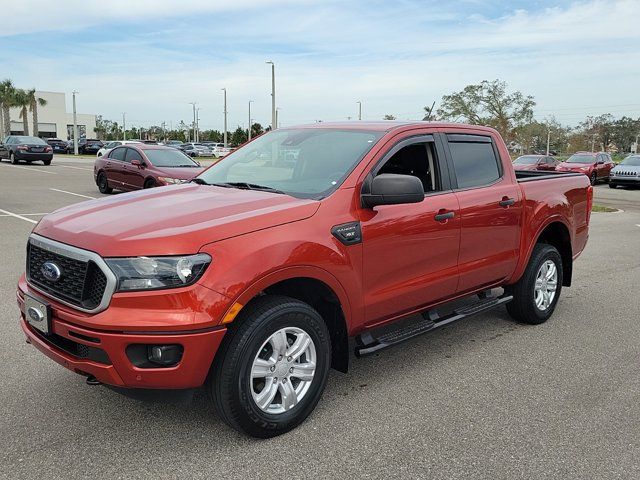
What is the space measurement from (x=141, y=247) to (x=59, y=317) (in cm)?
63

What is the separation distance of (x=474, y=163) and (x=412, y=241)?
1.25 meters

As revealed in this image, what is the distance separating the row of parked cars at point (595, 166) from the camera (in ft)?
84.1

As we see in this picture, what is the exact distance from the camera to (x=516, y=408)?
3.69 meters

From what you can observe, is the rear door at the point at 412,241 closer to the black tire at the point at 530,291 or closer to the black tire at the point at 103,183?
the black tire at the point at 530,291

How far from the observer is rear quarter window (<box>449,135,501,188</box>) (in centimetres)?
458

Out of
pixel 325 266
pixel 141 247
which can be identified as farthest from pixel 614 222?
pixel 141 247

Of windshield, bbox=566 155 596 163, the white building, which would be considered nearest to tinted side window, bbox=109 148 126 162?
windshield, bbox=566 155 596 163

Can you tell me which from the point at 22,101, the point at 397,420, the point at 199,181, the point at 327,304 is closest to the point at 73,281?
the point at 327,304

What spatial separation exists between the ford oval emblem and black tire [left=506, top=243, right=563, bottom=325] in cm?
384

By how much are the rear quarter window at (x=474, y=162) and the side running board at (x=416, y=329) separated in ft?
3.25

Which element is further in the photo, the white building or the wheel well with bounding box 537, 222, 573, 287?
the white building

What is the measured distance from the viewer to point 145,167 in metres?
14.4

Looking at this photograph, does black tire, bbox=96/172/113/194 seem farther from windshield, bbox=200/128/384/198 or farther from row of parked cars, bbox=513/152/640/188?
row of parked cars, bbox=513/152/640/188

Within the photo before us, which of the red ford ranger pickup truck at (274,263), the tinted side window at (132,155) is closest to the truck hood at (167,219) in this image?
the red ford ranger pickup truck at (274,263)
